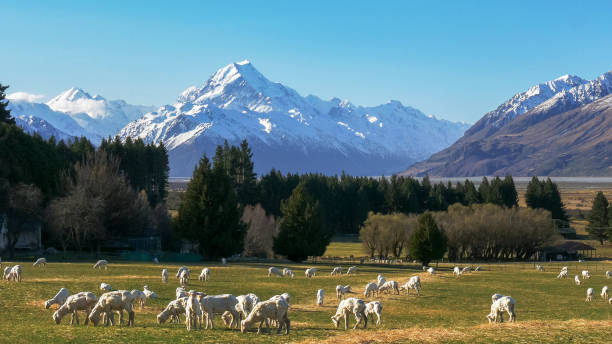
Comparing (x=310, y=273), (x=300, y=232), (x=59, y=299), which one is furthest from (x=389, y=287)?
(x=300, y=232)

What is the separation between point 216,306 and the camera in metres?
30.8

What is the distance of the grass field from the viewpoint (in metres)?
27.5

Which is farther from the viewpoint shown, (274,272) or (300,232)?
(300,232)

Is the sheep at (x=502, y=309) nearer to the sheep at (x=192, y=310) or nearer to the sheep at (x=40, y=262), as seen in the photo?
the sheep at (x=192, y=310)

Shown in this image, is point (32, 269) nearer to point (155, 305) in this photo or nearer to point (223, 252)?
point (155, 305)

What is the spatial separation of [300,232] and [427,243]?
19.3 m

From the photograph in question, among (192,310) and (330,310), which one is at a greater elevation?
(192,310)

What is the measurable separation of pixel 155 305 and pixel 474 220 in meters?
96.5

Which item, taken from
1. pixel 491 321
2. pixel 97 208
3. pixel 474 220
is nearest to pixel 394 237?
pixel 474 220

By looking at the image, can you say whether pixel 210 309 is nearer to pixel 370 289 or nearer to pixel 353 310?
pixel 353 310

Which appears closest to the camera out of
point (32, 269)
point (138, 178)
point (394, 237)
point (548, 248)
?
point (32, 269)

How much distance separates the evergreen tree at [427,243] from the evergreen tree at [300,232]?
44.9 feet

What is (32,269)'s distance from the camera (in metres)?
58.9

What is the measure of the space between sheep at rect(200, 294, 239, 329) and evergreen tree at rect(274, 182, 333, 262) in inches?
2606
